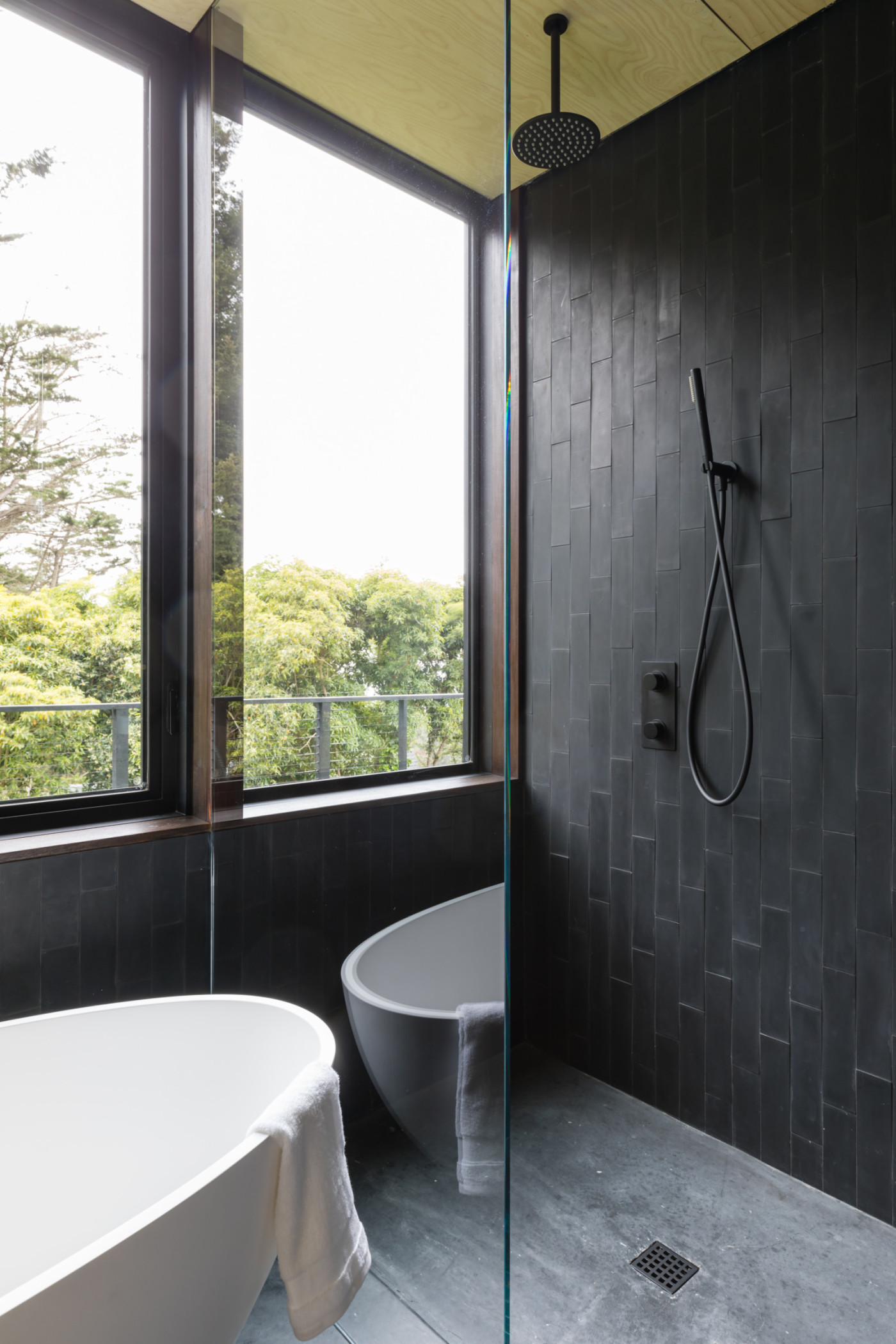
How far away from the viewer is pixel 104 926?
4.99 ft

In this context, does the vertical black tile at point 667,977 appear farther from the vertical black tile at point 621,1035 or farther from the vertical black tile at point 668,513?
the vertical black tile at point 668,513

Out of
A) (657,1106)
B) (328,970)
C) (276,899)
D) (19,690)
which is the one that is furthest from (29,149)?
(657,1106)

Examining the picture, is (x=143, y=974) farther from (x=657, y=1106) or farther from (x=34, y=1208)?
(x=657, y=1106)

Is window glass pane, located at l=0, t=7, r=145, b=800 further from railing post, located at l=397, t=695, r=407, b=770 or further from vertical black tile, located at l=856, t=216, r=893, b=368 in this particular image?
vertical black tile, located at l=856, t=216, r=893, b=368

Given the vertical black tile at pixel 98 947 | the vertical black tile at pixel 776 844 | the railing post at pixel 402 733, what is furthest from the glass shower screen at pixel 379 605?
the vertical black tile at pixel 776 844

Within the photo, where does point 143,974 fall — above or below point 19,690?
below

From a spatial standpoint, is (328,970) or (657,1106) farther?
(657,1106)

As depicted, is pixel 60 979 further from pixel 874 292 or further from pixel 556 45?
pixel 874 292

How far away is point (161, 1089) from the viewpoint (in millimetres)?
1477

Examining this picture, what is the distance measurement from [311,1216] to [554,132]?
2.05 metres

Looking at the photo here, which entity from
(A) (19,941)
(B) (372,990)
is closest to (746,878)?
(B) (372,990)

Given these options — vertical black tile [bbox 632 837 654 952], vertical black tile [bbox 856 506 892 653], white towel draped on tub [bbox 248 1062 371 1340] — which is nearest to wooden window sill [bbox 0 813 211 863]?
A: white towel draped on tub [bbox 248 1062 371 1340]

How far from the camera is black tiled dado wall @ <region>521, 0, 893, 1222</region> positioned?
5.96 ft

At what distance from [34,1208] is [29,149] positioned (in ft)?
7.33
